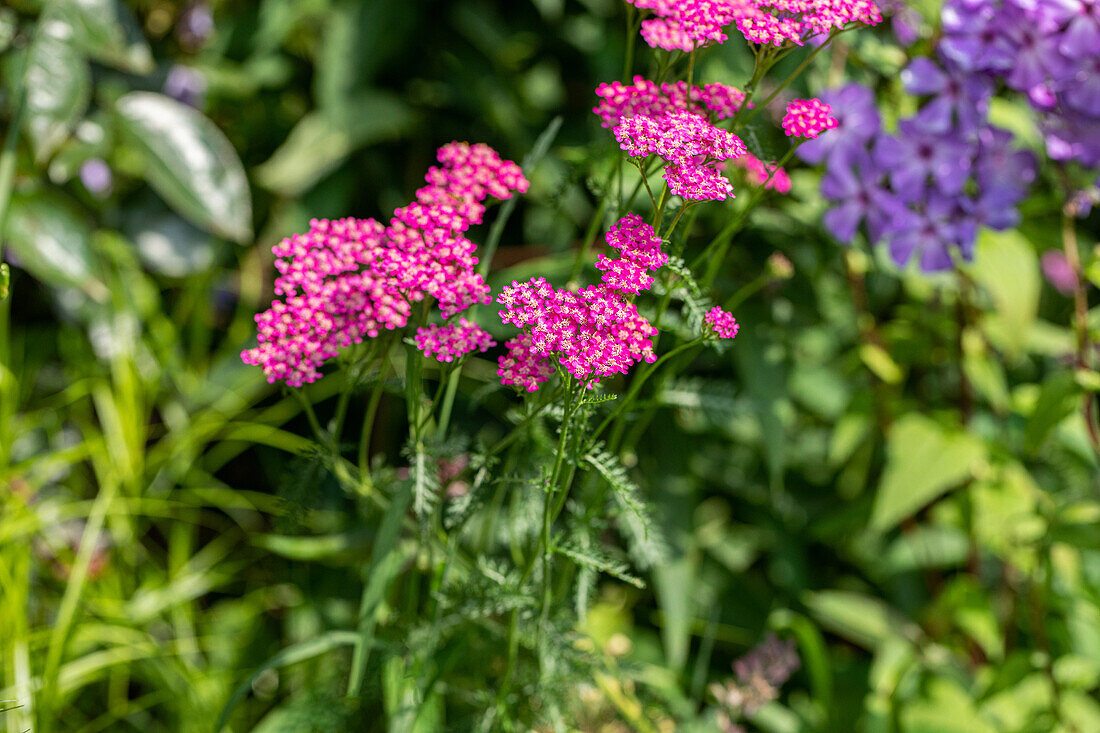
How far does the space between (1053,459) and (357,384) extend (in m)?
1.12

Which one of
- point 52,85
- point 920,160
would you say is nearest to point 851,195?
point 920,160

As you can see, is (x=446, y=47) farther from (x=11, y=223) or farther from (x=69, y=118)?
(x=11, y=223)

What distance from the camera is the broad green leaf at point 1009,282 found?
1.01m

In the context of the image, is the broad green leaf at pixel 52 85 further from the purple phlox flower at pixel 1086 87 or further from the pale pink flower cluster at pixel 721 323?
the purple phlox flower at pixel 1086 87

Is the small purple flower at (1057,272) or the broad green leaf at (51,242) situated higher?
the broad green leaf at (51,242)

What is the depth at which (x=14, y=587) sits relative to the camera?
2.92 feet

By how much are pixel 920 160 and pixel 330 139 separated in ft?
2.62

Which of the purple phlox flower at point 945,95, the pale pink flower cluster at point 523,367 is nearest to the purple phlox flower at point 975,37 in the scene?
the purple phlox flower at point 945,95

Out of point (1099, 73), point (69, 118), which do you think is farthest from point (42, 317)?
point (1099, 73)

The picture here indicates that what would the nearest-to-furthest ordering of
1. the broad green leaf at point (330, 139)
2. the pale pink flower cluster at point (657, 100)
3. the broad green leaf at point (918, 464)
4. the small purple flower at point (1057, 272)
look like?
1. the pale pink flower cluster at point (657, 100)
2. the broad green leaf at point (918, 464)
3. the broad green leaf at point (330, 139)
4. the small purple flower at point (1057, 272)

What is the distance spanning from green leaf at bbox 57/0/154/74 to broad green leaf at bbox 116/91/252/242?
6 centimetres

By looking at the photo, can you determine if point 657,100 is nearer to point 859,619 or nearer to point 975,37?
point 975,37

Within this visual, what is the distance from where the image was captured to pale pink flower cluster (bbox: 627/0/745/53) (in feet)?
1.81

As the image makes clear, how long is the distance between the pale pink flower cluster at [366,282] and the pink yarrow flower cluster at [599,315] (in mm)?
67
